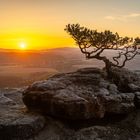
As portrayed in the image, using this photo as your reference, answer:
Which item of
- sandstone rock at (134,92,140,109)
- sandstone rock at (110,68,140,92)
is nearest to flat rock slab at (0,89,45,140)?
sandstone rock at (110,68,140,92)

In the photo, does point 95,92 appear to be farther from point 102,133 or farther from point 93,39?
point 93,39

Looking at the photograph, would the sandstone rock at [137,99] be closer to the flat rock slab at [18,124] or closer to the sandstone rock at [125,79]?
the sandstone rock at [125,79]

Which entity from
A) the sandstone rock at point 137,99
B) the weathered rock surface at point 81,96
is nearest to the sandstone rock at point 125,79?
the weathered rock surface at point 81,96

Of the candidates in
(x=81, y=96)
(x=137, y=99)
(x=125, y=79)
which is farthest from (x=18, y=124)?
(x=125, y=79)

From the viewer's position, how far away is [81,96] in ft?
97.3

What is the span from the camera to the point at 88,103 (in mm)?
28922

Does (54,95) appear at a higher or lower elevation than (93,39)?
lower

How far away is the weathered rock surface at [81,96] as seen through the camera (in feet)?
94.0

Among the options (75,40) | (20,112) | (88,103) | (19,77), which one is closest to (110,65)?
(75,40)

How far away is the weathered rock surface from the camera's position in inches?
1128

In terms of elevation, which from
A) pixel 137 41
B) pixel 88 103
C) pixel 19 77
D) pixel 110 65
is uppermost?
pixel 137 41

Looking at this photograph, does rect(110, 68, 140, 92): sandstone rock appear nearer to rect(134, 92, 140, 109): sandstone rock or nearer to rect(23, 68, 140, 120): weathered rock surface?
rect(23, 68, 140, 120): weathered rock surface

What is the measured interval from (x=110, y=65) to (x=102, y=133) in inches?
399

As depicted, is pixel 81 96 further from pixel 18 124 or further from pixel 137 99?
pixel 137 99
